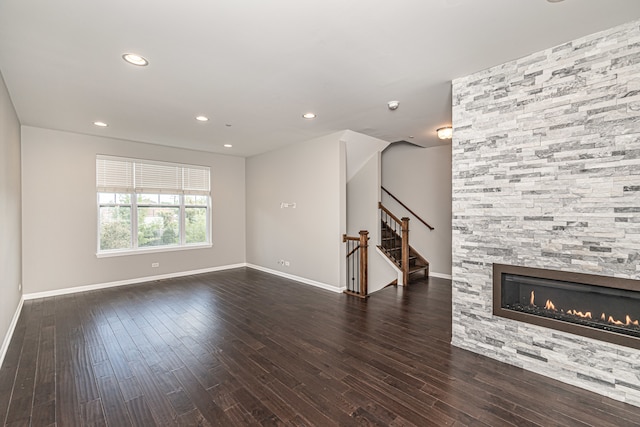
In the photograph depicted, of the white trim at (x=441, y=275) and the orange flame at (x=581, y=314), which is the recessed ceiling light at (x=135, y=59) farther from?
the white trim at (x=441, y=275)

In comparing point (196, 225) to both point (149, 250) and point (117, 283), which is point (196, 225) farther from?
point (117, 283)

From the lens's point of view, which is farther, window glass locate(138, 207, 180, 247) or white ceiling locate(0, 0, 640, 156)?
window glass locate(138, 207, 180, 247)

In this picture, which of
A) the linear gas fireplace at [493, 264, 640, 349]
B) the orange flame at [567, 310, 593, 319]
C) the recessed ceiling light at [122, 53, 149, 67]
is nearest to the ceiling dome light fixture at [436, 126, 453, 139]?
the linear gas fireplace at [493, 264, 640, 349]

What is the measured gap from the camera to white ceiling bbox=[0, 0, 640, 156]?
80.0 inches

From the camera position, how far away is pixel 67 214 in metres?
5.23

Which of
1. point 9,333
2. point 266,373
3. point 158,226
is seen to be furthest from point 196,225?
point 266,373

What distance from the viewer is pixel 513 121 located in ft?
9.11

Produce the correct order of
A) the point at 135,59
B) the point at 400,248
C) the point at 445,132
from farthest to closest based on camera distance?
the point at 400,248 < the point at 445,132 < the point at 135,59

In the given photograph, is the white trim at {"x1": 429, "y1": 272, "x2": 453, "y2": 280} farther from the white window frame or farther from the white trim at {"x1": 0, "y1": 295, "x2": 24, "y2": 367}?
the white trim at {"x1": 0, "y1": 295, "x2": 24, "y2": 367}

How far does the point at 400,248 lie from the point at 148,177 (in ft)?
19.1

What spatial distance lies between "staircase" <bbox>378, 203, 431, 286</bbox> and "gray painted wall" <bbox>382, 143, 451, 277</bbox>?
24cm

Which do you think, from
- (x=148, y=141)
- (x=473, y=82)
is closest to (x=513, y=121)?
(x=473, y=82)

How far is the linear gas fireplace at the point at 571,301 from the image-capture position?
2.26m

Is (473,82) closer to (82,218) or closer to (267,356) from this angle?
(267,356)
